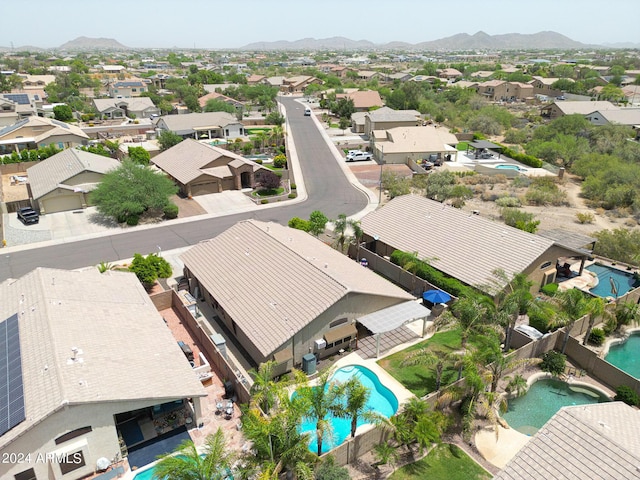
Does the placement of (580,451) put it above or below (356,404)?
above

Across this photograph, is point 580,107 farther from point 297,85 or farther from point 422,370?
point 297,85

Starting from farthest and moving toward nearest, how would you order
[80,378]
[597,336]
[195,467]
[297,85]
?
[297,85], [597,336], [80,378], [195,467]

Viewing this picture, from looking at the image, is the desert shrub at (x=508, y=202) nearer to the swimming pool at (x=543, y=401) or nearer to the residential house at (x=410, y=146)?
the residential house at (x=410, y=146)

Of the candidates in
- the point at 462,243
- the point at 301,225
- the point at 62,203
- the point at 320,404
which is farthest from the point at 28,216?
the point at 462,243

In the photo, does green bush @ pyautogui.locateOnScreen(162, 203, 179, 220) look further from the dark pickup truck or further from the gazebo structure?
the gazebo structure

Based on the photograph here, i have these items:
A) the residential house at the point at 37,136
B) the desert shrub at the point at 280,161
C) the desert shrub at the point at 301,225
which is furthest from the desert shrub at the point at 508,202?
the residential house at the point at 37,136
